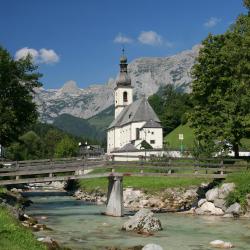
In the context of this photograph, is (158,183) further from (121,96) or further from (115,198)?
(121,96)

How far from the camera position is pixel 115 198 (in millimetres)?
37562

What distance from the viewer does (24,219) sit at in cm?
2942

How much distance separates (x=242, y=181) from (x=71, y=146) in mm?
92622

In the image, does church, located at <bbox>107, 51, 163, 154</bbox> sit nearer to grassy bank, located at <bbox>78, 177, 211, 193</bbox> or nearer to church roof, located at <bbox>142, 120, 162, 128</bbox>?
church roof, located at <bbox>142, 120, 162, 128</bbox>

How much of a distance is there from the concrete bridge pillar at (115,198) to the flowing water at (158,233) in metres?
0.94

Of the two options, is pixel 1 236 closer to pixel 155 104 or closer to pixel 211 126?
pixel 211 126

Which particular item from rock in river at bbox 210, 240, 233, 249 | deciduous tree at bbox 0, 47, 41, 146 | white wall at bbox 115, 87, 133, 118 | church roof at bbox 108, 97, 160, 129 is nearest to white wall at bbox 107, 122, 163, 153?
church roof at bbox 108, 97, 160, 129

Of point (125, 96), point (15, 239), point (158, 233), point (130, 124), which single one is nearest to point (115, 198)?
point (158, 233)

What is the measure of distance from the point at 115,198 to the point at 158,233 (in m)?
10.7

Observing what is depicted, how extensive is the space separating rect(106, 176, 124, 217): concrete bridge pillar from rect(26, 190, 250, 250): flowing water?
37.2 inches

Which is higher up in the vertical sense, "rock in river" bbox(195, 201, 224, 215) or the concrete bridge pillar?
the concrete bridge pillar

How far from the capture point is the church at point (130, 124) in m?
116

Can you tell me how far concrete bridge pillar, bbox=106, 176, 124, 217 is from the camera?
3706cm

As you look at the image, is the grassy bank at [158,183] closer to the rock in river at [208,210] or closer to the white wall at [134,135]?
the rock in river at [208,210]
